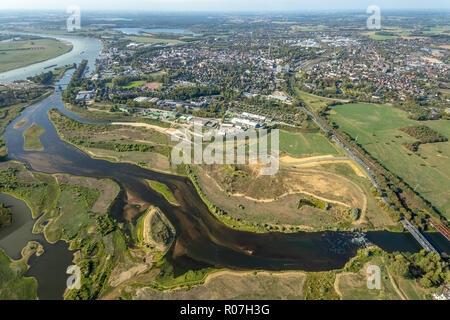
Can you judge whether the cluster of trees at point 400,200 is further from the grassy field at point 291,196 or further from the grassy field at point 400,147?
the grassy field at point 400,147

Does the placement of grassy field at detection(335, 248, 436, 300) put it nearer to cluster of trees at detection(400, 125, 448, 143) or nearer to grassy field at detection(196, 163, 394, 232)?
grassy field at detection(196, 163, 394, 232)

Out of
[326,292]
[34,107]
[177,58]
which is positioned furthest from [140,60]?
[326,292]

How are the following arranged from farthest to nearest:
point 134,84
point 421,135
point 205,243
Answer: point 134,84 < point 421,135 < point 205,243

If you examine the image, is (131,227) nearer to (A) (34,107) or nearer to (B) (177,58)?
(A) (34,107)

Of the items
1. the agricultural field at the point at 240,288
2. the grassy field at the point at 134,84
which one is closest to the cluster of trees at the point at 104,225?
the agricultural field at the point at 240,288

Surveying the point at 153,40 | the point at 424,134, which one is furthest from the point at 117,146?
the point at 153,40

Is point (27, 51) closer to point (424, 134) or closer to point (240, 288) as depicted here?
point (240, 288)

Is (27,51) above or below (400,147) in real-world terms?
above
